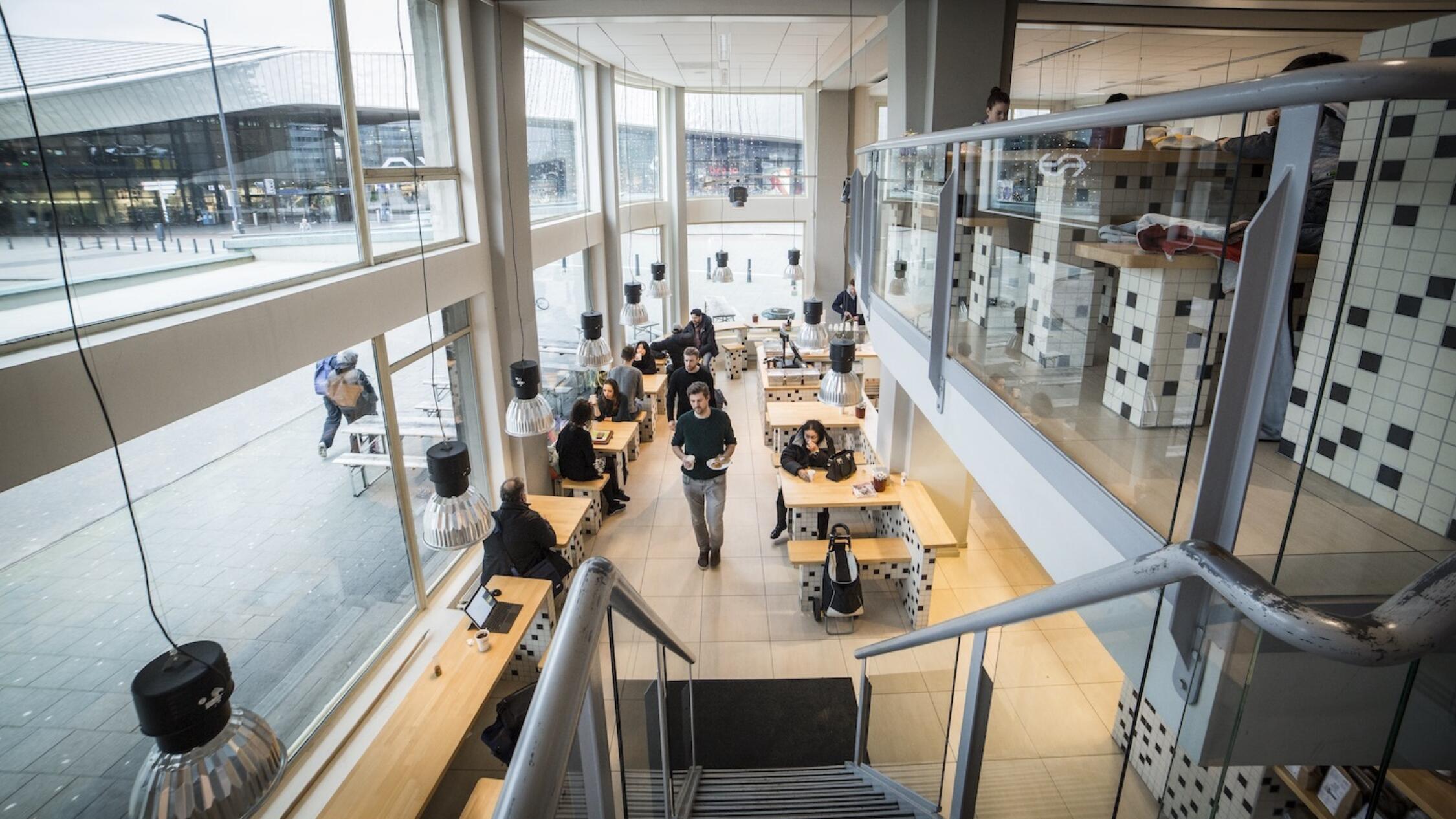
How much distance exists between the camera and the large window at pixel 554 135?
26.8ft

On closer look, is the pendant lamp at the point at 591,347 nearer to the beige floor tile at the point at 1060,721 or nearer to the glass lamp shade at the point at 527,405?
the glass lamp shade at the point at 527,405

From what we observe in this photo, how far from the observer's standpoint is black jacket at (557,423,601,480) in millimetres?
7312

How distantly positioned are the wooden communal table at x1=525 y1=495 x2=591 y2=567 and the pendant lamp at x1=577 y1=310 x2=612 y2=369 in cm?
129

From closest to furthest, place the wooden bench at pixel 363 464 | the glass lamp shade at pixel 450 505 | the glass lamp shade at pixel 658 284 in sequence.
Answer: the glass lamp shade at pixel 450 505
the wooden bench at pixel 363 464
the glass lamp shade at pixel 658 284

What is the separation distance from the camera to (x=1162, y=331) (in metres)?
1.97

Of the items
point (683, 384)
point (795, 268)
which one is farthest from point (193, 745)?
point (795, 268)

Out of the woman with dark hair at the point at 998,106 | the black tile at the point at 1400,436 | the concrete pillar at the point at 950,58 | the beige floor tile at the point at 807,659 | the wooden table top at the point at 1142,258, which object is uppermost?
the concrete pillar at the point at 950,58

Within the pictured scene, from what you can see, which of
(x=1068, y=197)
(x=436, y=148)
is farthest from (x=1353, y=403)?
(x=436, y=148)

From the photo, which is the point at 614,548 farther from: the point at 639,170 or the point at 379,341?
the point at 639,170

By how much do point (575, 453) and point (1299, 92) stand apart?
669cm

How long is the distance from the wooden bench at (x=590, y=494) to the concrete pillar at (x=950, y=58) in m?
4.47

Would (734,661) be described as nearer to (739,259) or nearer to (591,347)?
(591,347)

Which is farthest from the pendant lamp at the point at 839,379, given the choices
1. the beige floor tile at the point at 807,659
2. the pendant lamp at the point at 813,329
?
the beige floor tile at the point at 807,659

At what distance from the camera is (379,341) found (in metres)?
4.72
